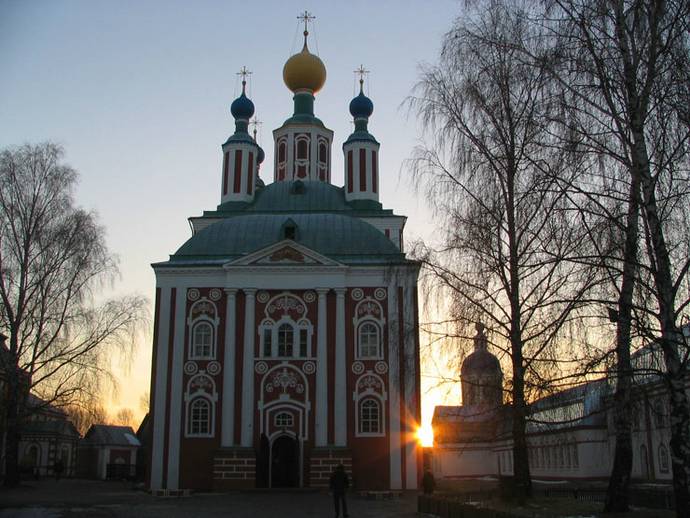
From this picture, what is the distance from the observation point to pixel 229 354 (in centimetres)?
3319

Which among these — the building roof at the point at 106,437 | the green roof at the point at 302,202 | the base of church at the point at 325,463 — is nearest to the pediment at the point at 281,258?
the base of church at the point at 325,463

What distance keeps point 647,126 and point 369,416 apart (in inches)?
843

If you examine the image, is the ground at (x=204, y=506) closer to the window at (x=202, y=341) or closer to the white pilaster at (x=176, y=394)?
the white pilaster at (x=176, y=394)

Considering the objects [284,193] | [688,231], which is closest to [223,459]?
[284,193]

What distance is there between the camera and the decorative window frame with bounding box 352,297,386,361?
33.3 metres

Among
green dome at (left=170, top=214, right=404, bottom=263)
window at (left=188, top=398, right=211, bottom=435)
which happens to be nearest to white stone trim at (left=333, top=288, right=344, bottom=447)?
green dome at (left=170, top=214, right=404, bottom=263)

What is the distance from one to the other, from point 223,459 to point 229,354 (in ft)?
14.5

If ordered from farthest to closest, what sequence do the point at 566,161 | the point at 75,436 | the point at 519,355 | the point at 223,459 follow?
the point at 75,436 → the point at 223,459 → the point at 519,355 → the point at 566,161

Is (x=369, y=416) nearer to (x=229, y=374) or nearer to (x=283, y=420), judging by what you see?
(x=283, y=420)

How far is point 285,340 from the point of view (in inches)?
1321

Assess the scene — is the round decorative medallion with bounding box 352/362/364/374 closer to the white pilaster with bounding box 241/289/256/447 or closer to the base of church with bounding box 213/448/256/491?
the white pilaster with bounding box 241/289/256/447

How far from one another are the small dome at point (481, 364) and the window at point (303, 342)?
1415cm

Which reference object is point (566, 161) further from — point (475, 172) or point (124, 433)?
point (124, 433)

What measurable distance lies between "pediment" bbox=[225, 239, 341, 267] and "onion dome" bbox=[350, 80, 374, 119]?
16.1 meters
